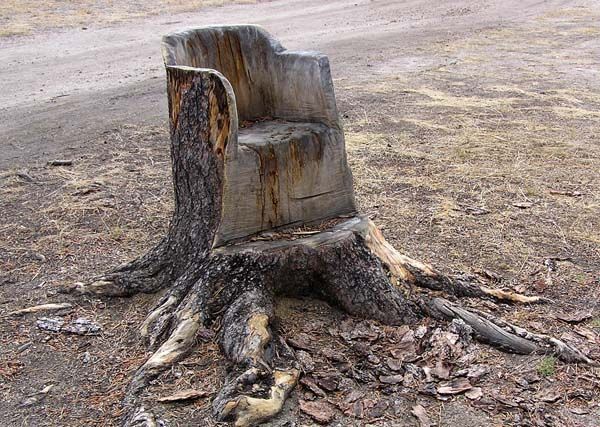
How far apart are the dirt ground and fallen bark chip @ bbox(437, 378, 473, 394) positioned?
3 cm

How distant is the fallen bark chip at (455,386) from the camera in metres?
2.71

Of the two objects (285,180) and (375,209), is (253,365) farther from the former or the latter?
(375,209)

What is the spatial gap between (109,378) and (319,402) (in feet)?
3.08

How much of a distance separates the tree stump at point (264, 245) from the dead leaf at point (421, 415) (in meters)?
0.48

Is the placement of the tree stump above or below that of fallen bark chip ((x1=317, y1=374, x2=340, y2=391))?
above

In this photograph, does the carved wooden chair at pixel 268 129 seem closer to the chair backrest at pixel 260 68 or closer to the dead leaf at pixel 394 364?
the chair backrest at pixel 260 68

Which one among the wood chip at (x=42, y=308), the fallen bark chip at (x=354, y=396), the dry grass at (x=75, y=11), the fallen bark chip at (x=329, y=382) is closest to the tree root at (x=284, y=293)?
the fallen bark chip at (x=329, y=382)

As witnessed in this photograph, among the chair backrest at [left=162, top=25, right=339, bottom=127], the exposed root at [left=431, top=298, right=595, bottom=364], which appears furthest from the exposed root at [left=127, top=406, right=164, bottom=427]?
the chair backrest at [left=162, top=25, right=339, bottom=127]

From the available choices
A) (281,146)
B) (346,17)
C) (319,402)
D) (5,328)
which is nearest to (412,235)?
(281,146)

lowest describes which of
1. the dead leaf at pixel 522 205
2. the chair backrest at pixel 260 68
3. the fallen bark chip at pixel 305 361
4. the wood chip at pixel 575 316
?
the dead leaf at pixel 522 205

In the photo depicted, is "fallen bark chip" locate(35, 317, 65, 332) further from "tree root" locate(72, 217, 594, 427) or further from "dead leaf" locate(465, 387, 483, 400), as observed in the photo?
"dead leaf" locate(465, 387, 483, 400)

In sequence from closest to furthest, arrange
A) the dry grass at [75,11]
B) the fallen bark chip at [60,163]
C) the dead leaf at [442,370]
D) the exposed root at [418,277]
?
the dead leaf at [442,370]
the exposed root at [418,277]
the fallen bark chip at [60,163]
the dry grass at [75,11]

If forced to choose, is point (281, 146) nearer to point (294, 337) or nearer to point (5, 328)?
point (294, 337)

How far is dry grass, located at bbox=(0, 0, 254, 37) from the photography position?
13795 mm
